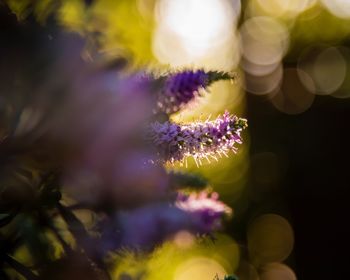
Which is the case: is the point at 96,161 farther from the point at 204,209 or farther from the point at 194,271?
the point at 194,271

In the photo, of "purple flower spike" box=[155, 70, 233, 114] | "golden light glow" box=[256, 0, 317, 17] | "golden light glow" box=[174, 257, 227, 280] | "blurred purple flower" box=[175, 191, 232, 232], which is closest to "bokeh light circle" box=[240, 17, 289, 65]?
"golden light glow" box=[256, 0, 317, 17]

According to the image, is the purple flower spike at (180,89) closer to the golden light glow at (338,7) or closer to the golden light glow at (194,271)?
the golden light glow at (194,271)

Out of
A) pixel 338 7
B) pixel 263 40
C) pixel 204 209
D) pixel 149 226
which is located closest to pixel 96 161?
pixel 149 226

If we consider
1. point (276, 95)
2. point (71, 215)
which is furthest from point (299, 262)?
point (71, 215)

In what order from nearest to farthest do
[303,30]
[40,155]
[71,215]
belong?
[40,155]
[71,215]
[303,30]

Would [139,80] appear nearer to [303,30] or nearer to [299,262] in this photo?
[299,262]

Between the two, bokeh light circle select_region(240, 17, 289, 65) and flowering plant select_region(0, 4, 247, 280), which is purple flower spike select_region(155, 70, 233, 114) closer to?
flowering plant select_region(0, 4, 247, 280)
